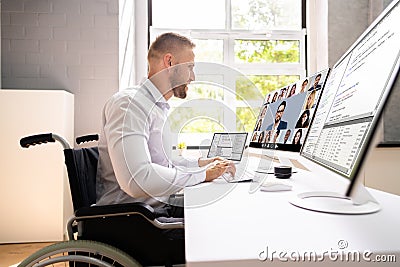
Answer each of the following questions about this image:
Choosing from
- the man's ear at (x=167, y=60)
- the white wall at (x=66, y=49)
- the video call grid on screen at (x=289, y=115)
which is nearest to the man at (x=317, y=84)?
the video call grid on screen at (x=289, y=115)

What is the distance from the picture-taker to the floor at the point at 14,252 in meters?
2.36

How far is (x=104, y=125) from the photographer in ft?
4.24

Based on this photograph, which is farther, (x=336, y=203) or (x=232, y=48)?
(x=232, y=48)

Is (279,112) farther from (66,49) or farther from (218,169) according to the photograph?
(66,49)

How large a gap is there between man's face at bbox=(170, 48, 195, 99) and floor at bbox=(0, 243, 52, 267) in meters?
1.70

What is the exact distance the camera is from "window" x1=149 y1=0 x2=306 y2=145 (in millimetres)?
3688

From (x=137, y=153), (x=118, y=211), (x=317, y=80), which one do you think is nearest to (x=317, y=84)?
(x=317, y=80)

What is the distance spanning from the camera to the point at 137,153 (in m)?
1.14

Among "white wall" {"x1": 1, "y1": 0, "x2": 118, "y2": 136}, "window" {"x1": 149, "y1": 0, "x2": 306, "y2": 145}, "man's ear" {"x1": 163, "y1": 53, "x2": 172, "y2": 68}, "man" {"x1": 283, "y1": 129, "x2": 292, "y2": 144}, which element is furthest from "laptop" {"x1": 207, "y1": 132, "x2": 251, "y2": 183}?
"window" {"x1": 149, "y1": 0, "x2": 306, "y2": 145}

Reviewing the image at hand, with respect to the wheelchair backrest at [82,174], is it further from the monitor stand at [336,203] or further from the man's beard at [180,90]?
the monitor stand at [336,203]

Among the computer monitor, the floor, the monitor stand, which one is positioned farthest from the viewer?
the floor

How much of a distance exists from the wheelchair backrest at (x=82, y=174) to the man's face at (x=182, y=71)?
1.35 ft

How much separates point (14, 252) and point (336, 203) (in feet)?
7.94

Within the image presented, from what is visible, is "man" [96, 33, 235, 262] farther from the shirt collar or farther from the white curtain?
Answer: the white curtain
